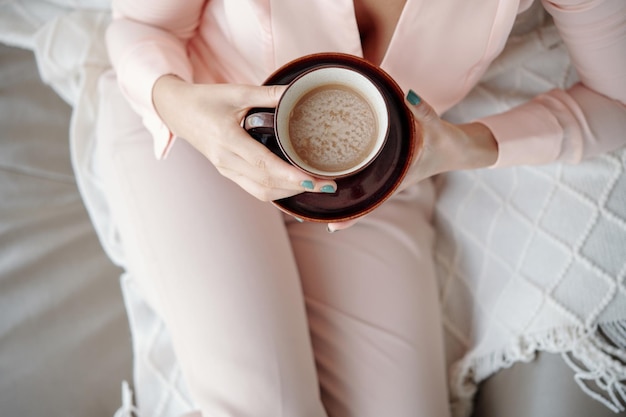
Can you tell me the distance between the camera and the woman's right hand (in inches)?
23.1

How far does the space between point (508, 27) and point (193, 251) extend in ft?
2.06

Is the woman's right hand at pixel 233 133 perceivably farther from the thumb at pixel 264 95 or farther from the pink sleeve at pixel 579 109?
the pink sleeve at pixel 579 109

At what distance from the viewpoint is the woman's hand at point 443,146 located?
0.67 m

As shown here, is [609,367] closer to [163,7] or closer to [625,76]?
[625,76]

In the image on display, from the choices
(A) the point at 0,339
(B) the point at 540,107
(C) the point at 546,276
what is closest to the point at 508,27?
(B) the point at 540,107

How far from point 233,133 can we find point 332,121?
0.13m

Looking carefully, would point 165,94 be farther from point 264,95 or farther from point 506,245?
point 506,245

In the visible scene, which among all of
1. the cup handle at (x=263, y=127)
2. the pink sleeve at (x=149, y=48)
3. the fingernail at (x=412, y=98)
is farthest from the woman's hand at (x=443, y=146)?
the pink sleeve at (x=149, y=48)

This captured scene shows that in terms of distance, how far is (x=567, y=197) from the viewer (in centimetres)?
93

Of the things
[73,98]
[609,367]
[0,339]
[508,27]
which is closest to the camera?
[508,27]

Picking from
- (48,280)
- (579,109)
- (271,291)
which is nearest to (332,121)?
(271,291)

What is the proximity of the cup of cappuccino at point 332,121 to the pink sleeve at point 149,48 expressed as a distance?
31cm

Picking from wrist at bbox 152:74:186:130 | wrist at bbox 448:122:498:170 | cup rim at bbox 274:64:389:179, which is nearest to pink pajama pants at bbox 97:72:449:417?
wrist at bbox 152:74:186:130

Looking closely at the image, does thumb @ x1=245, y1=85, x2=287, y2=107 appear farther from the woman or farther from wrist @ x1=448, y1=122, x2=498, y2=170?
wrist @ x1=448, y1=122, x2=498, y2=170
